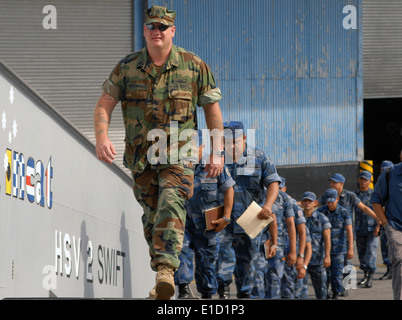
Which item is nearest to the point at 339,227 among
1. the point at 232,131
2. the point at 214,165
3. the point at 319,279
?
the point at 319,279

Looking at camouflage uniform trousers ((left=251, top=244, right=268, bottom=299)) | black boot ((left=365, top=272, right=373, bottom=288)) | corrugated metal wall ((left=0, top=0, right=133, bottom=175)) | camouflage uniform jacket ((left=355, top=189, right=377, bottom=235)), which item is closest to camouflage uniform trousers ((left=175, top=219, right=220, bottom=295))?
camouflage uniform trousers ((left=251, top=244, right=268, bottom=299))

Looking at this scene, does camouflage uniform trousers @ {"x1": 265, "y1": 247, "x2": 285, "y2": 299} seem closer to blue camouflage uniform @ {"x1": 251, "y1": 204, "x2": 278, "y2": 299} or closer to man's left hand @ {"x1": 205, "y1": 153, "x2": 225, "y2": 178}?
blue camouflage uniform @ {"x1": 251, "y1": 204, "x2": 278, "y2": 299}

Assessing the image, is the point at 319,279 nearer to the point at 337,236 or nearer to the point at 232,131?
the point at 337,236

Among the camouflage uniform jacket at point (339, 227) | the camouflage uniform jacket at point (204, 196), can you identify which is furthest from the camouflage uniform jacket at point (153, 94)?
the camouflage uniform jacket at point (339, 227)

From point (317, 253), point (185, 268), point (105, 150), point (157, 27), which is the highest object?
point (157, 27)

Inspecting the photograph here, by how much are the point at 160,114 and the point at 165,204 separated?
0.58 metres

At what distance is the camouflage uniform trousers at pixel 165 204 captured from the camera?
19.2 feet

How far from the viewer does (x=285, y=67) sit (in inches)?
949

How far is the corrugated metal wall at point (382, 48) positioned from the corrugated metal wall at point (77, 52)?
6.43 metres

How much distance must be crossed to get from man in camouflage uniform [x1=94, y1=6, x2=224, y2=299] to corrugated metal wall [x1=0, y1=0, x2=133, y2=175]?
17.0 m

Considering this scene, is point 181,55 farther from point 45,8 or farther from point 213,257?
point 45,8

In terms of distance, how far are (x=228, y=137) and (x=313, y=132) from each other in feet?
50.7

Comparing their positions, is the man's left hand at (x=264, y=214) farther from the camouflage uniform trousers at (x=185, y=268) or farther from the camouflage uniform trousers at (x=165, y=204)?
the camouflage uniform trousers at (x=165, y=204)

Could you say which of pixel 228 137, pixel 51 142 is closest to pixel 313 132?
pixel 228 137
